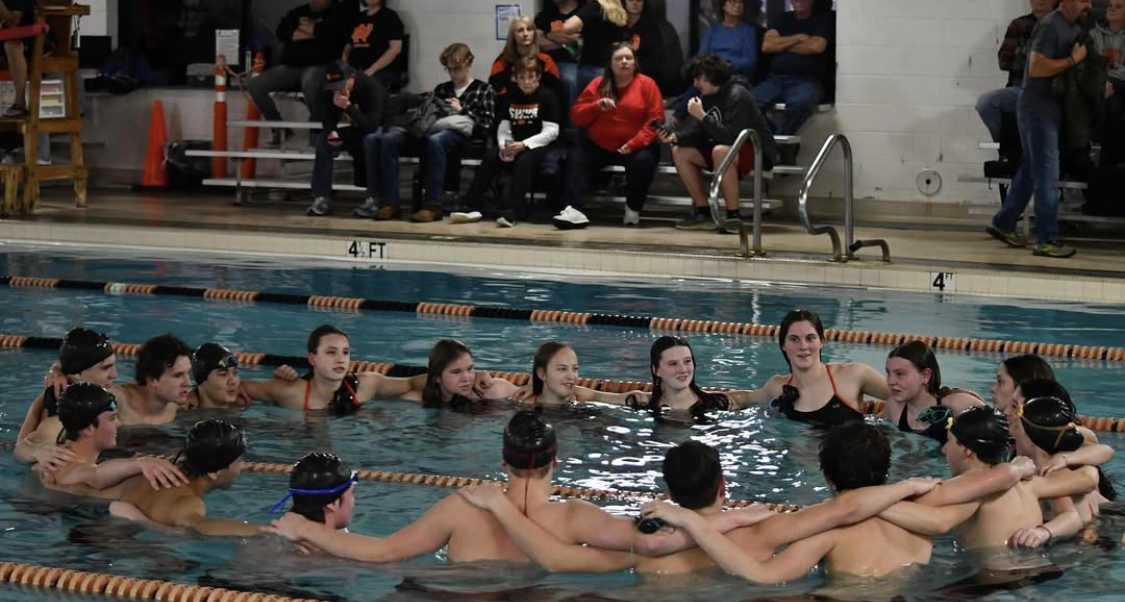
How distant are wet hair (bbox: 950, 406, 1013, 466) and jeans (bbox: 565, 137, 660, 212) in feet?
24.7

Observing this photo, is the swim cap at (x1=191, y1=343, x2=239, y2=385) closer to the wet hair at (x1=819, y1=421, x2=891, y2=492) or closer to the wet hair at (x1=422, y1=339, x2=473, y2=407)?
the wet hair at (x1=422, y1=339, x2=473, y2=407)

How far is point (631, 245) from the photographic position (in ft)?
38.1

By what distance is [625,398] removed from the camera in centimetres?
731

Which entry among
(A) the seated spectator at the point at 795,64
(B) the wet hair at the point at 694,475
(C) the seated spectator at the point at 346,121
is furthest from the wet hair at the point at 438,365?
(A) the seated spectator at the point at 795,64

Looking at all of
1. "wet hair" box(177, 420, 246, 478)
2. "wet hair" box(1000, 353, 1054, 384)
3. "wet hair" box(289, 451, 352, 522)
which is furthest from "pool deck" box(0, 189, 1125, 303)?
"wet hair" box(289, 451, 352, 522)

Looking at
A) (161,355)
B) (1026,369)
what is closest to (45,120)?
(161,355)

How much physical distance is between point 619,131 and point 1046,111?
3394 mm

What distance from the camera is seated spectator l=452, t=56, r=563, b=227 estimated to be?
12.7 m

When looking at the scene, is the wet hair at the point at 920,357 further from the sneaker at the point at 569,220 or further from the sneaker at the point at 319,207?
the sneaker at the point at 319,207

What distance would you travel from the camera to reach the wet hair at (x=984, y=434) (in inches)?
201

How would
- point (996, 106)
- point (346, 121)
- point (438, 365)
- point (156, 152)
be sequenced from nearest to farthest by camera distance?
point (438, 365)
point (996, 106)
point (346, 121)
point (156, 152)

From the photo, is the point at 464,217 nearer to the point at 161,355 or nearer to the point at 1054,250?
the point at 1054,250

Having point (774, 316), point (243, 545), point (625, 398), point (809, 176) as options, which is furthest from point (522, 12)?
point (243, 545)

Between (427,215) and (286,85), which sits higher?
(286,85)
